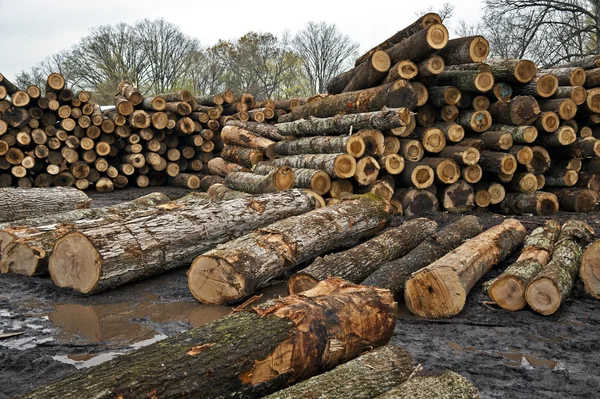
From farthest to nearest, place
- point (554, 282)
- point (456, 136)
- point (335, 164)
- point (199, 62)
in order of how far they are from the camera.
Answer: point (199, 62)
point (456, 136)
point (335, 164)
point (554, 282)

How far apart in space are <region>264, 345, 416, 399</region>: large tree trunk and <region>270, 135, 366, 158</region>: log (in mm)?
5066

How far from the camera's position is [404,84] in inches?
317

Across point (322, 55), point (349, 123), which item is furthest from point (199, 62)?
point (349, 123)

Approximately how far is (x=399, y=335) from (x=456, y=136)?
5148 mm

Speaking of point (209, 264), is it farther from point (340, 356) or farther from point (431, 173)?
point (431, 173)

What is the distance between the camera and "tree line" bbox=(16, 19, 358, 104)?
30.7 m

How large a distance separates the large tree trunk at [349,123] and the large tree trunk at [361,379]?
16.7ft

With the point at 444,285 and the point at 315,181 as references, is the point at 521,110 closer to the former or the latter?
the point at 315,181

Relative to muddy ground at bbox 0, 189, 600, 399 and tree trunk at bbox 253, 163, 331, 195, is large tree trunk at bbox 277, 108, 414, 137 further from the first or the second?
muddy ground at bbox 0, 189, 600, 399

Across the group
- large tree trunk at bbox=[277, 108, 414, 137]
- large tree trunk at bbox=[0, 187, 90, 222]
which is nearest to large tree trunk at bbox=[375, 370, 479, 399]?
large tree trunk at bbox=[277, 108, 414, 137]

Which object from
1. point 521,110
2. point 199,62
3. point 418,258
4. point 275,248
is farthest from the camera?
point 199,62

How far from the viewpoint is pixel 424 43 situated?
791 cm

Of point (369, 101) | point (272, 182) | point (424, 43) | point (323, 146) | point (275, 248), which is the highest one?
point (424, 43)

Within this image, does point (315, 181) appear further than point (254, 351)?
Yes
